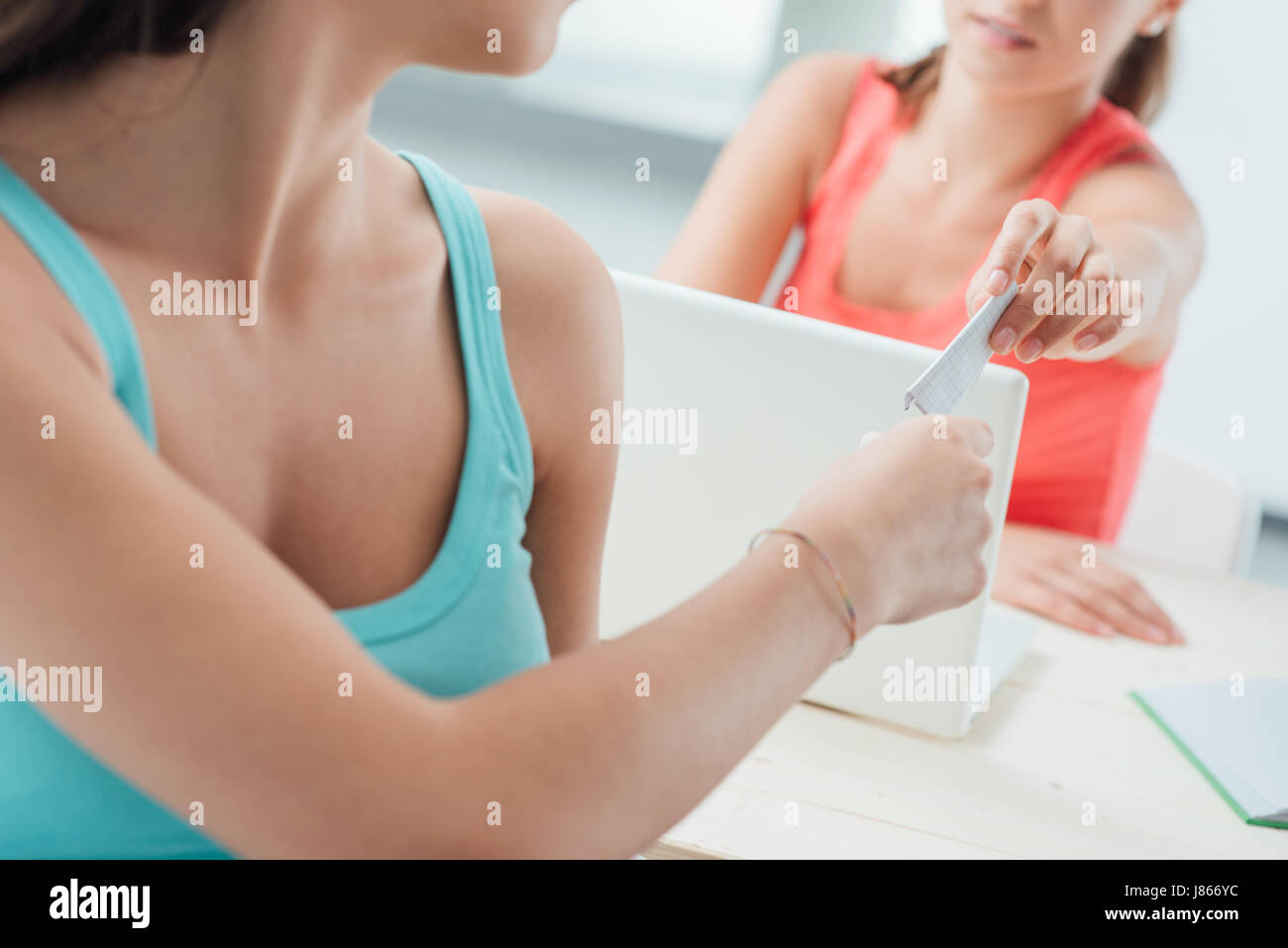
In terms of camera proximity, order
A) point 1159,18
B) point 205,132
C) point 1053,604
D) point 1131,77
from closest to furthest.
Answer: point 205,132
point 1053,604
point 1159,18
point 1131,77

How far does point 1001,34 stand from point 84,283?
51.4 inches

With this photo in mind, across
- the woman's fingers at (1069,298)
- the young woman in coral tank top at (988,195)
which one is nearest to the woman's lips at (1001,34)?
the young woman in coral tank top at (988,195)

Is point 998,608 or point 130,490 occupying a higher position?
point 130,490

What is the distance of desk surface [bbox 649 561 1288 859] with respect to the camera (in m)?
0.89

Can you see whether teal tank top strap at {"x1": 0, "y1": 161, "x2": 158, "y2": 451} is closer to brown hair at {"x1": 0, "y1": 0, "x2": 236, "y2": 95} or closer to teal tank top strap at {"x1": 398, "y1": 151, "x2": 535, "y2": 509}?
brown hair at {"x1": 0, "y1": 0, "x2": 236, "y2": 95}

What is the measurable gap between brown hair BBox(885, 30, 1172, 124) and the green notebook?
3.21 feet

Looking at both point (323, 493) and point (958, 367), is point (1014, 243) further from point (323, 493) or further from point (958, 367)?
point (323, 493)

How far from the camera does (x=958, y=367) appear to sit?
0.82m

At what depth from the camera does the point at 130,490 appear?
50 cm

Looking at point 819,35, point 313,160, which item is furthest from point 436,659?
point 819,35

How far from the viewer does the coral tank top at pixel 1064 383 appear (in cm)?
170

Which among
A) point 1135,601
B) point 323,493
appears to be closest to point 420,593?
point 323,493
